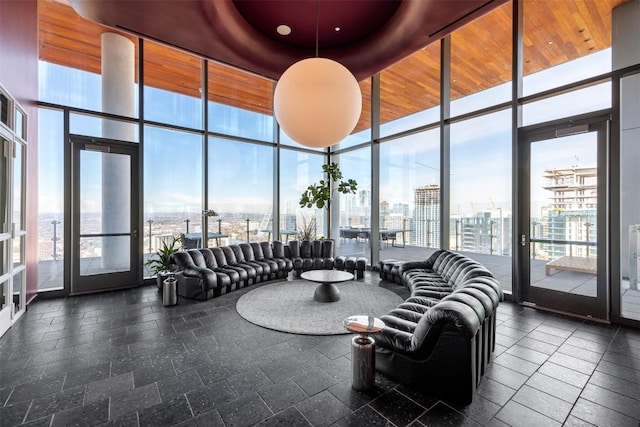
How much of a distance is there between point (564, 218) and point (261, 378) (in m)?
4.71

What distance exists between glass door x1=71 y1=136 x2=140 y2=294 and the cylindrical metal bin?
16.2 feet

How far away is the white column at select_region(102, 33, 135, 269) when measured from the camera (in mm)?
5234

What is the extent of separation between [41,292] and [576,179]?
8.58 m

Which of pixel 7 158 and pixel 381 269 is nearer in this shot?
pixel 7 158

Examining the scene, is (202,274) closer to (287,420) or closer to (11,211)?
(11,211)

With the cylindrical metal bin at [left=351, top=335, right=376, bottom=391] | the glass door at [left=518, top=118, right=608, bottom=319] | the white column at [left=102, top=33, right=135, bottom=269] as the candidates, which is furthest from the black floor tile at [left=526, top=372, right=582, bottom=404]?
the white column at [left=102, top=33, right=135, bottom=269]

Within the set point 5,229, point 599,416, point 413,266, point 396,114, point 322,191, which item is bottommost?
point 599,416

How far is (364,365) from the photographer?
2.28m

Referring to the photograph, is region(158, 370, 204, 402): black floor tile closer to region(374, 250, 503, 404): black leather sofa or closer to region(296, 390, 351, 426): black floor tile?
region(296, 390, 351, 426): black floor tile

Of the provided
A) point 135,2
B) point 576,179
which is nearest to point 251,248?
point 135,2

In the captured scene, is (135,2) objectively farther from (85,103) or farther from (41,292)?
(41,292)

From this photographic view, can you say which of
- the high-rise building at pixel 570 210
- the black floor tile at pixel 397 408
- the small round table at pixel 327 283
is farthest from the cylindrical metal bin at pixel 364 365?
the high-rise building at pixel 570 210

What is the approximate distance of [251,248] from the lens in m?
6.21

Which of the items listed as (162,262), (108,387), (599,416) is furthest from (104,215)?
(599,416)
